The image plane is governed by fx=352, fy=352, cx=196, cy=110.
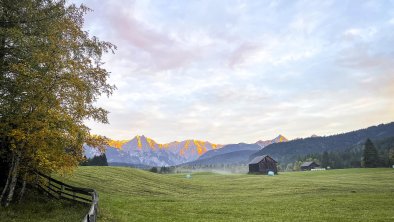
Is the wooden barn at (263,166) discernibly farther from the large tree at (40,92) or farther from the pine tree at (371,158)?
the large tree at (40,92)

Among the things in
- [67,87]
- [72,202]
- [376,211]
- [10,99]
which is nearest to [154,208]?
[72,202]

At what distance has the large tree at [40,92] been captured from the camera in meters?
23.3

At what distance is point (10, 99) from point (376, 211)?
31.6 meters

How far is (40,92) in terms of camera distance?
2397cm

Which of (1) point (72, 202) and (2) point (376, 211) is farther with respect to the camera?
(2) point (376, 211)

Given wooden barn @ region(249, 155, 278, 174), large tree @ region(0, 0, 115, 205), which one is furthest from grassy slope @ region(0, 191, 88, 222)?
wooden barn @ region(249, 155, 278, 174)

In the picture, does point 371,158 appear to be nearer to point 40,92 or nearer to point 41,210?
point 41,210

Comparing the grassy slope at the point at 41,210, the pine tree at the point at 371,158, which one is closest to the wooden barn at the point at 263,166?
the pine tree at the point at 371,158

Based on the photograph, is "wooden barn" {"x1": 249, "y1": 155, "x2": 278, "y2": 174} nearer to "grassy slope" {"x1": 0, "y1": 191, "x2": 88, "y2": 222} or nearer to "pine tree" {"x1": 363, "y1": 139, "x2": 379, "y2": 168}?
"pine tree" {"x1": 363, "y1": 139, "x2": 379, "y2": 168}

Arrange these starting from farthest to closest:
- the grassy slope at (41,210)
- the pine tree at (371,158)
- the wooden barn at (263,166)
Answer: the pine tree at (371,158)
the wooden barn at (263,166)
the grassy slope at (41,210)

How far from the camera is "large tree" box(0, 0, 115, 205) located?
2327 centimetres

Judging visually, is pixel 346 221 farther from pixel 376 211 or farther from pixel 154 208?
pixel 154 208

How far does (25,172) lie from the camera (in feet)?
90.2

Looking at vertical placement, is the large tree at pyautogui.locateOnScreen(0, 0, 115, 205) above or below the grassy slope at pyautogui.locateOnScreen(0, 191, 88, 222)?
above
